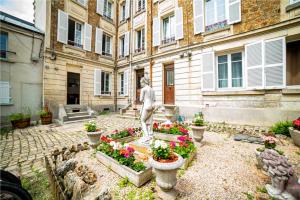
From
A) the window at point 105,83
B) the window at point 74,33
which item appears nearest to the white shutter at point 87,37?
the window at point 74,33

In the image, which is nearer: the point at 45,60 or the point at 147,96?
the point at 147,96

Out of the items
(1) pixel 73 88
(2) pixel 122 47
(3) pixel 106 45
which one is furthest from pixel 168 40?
(1) pixel 73 88

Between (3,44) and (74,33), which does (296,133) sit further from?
(3,44)

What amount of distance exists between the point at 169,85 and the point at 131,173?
23.6 feet

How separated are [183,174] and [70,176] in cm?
215

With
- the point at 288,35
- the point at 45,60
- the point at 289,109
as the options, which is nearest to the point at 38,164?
the point at 45,60

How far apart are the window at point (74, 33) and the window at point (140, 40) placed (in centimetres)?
424

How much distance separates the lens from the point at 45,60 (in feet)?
26.9

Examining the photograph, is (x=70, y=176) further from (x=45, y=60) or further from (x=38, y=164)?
(x=45, y=60)

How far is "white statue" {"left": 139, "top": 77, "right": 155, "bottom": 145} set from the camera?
13.2 feet

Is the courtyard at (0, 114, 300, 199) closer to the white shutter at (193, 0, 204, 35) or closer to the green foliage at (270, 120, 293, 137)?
the green foliage at (270, 120, 293, 137)

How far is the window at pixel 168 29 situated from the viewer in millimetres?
8977

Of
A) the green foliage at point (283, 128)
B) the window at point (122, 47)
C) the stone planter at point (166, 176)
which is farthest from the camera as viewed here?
the window at point (122, 47)

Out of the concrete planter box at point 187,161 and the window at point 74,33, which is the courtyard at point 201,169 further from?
the window at point 74,33
